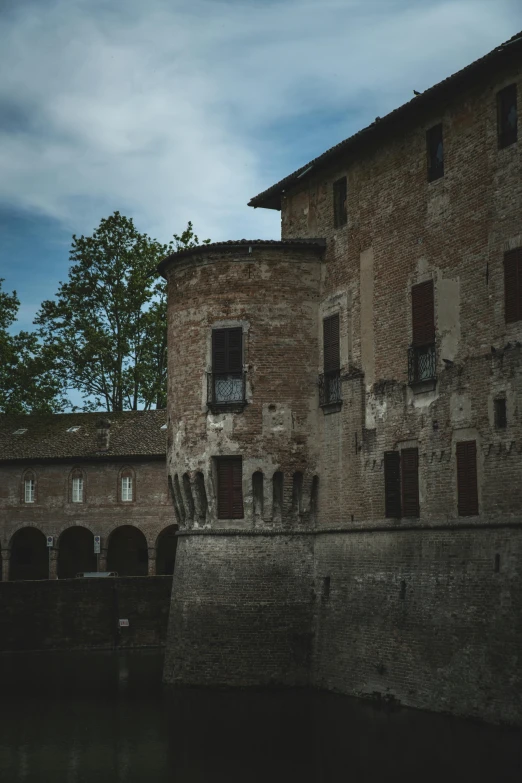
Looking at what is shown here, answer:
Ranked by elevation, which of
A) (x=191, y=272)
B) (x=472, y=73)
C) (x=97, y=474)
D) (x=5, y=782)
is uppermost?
(x=472, y=73)

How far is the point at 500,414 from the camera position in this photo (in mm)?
24953

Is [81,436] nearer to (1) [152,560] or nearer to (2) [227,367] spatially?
(1) [152,560]

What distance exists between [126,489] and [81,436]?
141 inches

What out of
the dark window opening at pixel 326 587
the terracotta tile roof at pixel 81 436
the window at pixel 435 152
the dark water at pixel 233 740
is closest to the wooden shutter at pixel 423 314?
the window at pixel 435 152

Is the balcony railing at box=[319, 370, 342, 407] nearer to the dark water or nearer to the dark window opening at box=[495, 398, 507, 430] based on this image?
the dark window opening at box=[495, 398, 507, 430]

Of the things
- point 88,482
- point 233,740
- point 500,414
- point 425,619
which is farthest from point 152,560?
point 500,414

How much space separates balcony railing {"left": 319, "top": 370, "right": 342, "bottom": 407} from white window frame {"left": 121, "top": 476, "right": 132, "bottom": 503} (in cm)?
2429

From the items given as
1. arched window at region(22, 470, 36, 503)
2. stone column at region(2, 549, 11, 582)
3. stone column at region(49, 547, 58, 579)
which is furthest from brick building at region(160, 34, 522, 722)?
stone column at region(2, 549, 11, 582)

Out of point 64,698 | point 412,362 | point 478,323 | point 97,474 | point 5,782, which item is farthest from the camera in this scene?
point 97,474

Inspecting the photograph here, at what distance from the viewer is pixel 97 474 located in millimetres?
53781

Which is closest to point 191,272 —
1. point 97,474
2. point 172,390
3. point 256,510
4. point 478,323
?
point 172,390

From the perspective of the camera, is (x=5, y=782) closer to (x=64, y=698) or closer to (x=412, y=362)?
(x=64, y=698)

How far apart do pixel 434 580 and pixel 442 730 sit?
3847 mm

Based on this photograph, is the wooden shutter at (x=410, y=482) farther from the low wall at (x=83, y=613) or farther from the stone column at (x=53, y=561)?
the stone column at (x=53, y=561)
